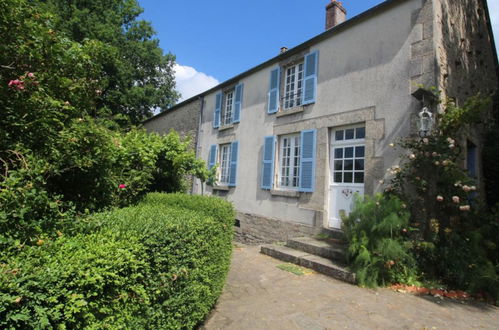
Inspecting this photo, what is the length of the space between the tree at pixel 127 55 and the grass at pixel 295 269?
532 inches

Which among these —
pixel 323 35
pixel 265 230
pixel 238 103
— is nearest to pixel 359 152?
pixel 323 35

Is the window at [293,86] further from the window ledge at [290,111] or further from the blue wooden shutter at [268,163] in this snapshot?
the blue wooden shutter at [268,163]

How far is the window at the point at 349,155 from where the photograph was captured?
6332 millimetres

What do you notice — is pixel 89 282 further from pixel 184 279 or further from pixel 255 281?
pixel 255 281

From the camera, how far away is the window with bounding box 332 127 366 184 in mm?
6332

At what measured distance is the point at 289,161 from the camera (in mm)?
7887

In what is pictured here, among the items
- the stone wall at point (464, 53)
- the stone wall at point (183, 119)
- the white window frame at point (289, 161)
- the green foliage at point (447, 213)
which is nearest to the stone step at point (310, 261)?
the green foliage at point (447, 213)

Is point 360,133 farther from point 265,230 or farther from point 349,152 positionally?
point 265,230

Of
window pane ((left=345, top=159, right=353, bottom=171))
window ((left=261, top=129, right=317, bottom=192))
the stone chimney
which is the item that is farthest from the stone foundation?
the stone chimney

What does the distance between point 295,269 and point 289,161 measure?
334 cm

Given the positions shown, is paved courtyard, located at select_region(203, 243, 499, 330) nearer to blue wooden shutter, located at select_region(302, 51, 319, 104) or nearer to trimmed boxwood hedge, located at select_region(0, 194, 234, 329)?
trimmed boxwood hedge, located at select_region(0, 194, 234, 329)

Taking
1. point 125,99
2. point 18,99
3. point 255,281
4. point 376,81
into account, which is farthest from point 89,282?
point 125,99

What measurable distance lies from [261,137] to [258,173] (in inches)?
42.7

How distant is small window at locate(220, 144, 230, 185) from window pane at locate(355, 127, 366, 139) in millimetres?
4754
